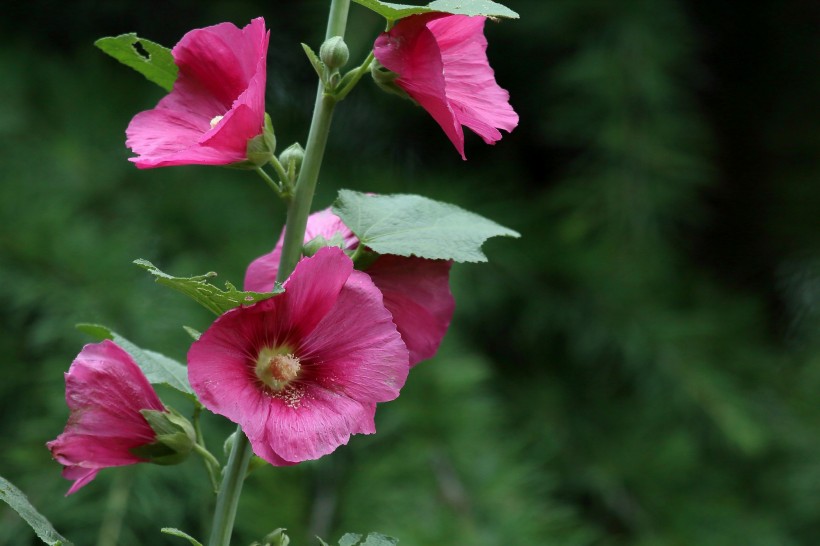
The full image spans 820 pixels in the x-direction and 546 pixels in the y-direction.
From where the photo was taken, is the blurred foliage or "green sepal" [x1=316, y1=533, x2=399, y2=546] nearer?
"green sepal" [x1=316, y1=533, x2=399, y2=546]

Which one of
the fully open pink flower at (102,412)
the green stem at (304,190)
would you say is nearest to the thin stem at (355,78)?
the green stem at (304,190)

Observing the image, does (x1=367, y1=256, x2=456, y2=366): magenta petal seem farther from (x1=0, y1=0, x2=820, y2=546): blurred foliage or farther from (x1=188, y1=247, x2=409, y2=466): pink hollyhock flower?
(x1=0, y1=0, x2=820, y2=546): blurred foliage

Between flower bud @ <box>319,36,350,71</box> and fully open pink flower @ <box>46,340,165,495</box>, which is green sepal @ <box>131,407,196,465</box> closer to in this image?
fully open pink flower @ <box>46,340,165,495</box>

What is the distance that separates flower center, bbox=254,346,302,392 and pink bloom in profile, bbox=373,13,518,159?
0.27 ft

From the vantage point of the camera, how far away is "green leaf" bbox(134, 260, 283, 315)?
26 cm

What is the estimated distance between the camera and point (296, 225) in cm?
30

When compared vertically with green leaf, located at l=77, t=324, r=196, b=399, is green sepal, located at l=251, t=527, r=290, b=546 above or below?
below

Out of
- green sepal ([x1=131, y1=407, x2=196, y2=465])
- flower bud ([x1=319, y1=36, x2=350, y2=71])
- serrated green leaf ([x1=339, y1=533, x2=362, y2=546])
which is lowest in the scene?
serrated green leaf ([x1=339, y1=533, x2=362, y2=546])

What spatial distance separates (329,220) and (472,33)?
0.29 ft

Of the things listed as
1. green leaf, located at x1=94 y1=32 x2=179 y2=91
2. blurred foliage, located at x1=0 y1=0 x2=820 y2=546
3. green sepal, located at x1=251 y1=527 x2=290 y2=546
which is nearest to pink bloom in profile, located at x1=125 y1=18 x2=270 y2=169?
green leaf, located at x1=94 y1=32 x2=179 y2=91

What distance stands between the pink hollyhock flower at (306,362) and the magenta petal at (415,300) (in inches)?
1.6

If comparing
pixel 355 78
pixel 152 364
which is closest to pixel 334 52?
pixel 355 78

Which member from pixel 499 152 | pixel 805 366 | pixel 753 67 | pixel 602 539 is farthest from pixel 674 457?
pixel 753 67

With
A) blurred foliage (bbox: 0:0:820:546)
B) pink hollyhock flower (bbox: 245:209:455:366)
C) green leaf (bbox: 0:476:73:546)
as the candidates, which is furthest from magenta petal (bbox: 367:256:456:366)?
blurred foliage (bbox: 0:0:820:546)
